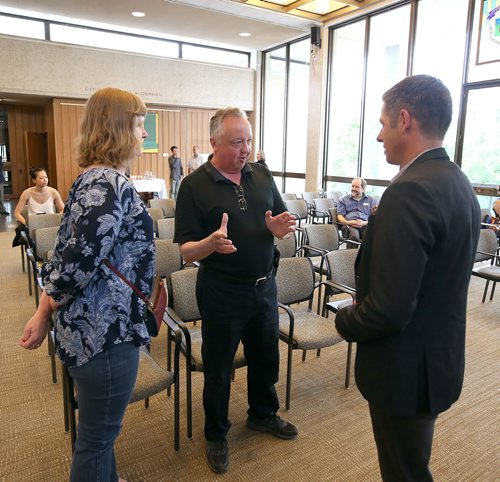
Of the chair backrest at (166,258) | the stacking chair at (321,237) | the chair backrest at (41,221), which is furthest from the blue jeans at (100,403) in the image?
the chair backrest at (41,221)

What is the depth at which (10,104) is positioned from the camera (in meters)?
11.9

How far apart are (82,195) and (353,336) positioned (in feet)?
2.89

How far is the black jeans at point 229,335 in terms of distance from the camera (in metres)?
1.92

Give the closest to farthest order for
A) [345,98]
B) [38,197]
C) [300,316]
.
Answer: [300,316], [38,197], [345,98]

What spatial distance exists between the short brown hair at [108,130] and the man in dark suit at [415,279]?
771 millimetres

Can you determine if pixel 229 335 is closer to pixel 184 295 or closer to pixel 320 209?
pixel 184 295

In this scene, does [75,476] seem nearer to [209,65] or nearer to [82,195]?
[82,195]

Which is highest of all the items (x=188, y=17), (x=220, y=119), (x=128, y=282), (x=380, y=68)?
(x=188, y=17)

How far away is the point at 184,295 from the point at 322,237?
230cm

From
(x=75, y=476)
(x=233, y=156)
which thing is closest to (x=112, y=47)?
(x=233, y=156)

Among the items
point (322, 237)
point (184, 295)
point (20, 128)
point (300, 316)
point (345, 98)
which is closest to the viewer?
point (184, 295)

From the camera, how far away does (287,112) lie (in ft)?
36.9

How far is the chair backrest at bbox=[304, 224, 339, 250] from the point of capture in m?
4.39

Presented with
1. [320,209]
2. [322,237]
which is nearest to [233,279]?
[322,237]
